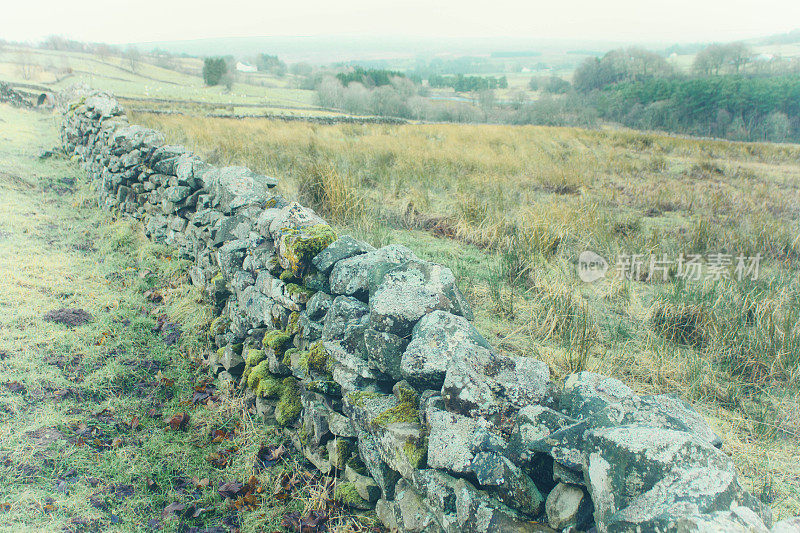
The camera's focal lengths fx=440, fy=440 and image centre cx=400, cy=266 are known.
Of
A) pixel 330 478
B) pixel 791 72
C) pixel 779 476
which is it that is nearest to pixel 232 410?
pixel 330 478

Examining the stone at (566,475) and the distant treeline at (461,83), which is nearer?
the stone at (566,475)

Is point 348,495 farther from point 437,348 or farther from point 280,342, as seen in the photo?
point 280,342

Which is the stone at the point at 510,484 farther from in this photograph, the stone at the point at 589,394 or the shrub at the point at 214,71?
the shrub at the point at 214,71

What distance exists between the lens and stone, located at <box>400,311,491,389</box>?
1.79m

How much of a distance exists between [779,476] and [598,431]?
1.61 m

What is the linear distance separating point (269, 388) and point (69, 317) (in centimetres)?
226

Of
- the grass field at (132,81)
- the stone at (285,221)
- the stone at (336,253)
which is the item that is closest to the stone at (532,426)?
the stone at (336,253)

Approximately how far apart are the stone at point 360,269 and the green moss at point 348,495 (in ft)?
3.21

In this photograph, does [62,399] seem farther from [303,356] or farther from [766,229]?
[766,229]

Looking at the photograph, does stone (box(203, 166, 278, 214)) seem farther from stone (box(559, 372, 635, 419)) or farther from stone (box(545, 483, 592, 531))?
stone (box(545, 483, 592, 531))

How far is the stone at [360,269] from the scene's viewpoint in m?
2.47

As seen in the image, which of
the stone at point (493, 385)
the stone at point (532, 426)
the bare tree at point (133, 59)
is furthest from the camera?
the bare tree at point (133, 59)

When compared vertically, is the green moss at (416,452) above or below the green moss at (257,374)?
above

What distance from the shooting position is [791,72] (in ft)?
95.6
